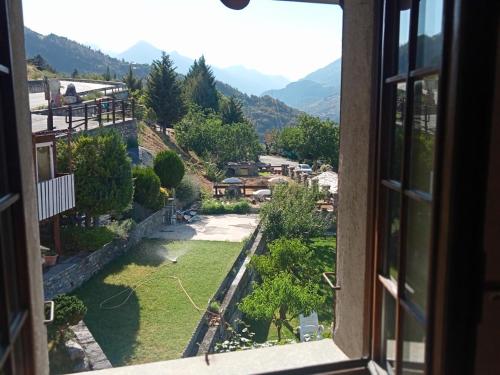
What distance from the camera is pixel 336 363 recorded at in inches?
60.6

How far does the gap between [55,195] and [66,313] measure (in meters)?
3.09

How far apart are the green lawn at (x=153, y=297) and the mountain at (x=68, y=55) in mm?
78651

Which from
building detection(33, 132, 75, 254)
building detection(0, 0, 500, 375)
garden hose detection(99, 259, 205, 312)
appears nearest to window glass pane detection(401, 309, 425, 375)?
building detection(0, 0, 500, 375)

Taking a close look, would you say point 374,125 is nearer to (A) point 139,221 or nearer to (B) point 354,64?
(B) point 354,64

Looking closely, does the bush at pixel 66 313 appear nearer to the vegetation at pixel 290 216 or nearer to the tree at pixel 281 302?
the tree at pixel 281 302

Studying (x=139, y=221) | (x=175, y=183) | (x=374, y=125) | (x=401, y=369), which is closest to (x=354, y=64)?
(x=374, y=125)

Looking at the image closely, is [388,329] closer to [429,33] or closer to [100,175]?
[429,33]

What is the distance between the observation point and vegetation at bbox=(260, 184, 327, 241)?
12672 millimetres

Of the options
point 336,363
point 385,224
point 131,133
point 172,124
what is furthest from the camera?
point 172,124

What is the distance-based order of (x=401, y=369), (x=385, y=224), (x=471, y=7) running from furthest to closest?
(x=385, y=224) < (x=401, y=369) < (x=471, y=7)

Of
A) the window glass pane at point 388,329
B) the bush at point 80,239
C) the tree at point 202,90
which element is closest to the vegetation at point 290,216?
the bush at point 80,239

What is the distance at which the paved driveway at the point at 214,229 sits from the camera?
1334 centimetres

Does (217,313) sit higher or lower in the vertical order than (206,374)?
lower

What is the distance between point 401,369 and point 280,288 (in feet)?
21.1
